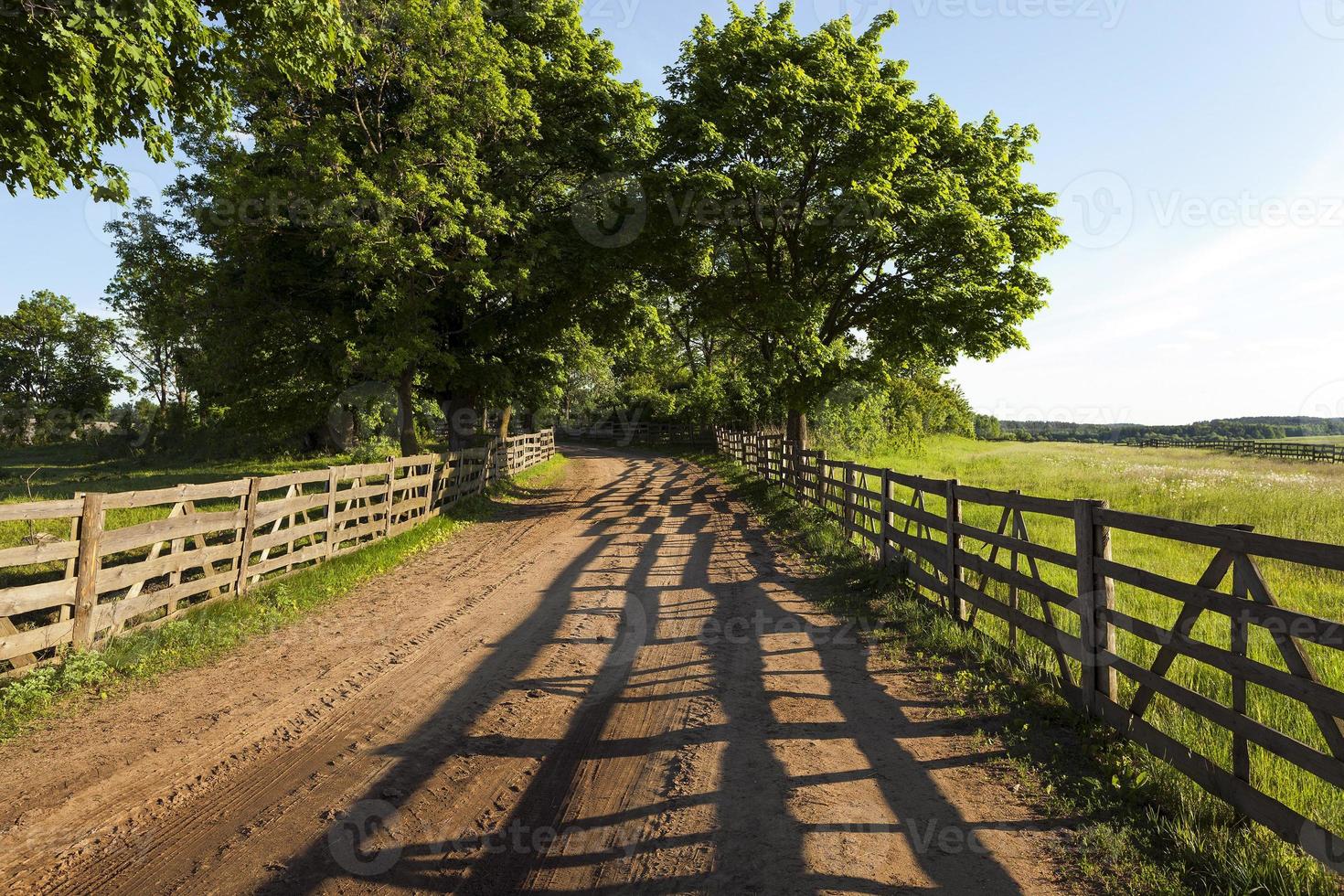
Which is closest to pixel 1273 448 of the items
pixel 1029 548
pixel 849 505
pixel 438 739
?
pixel 849 505

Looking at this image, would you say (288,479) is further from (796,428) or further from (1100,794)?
(796,428)

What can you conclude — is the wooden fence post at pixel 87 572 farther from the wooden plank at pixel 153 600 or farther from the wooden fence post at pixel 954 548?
the wooden fence post at pixel 954 548

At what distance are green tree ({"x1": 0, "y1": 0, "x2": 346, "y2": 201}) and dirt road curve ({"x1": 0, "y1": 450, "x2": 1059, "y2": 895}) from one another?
20.4 feet

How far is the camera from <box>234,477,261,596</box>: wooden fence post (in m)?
8.52

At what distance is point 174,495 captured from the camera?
735 centimetres

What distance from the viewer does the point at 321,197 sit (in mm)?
13883

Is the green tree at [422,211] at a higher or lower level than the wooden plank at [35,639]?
higher

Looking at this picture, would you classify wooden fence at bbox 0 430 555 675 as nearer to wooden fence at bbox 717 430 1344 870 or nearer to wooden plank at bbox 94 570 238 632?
wooden plank at bbox 94 570 238 632

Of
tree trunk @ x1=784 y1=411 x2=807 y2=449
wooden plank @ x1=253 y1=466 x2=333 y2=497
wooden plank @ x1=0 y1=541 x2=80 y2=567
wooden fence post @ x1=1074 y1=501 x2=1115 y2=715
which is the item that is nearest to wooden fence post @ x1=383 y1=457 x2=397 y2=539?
wooden plank @ x1=253 y1=466 x2=333 y2=497

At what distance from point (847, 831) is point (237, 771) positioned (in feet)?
12.4

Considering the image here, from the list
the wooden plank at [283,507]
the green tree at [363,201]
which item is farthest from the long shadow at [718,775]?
the green tree at [363,201]

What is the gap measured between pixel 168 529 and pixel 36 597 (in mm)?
1661

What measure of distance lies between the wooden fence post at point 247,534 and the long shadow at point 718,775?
3826 mm

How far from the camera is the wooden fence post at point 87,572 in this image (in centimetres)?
604
